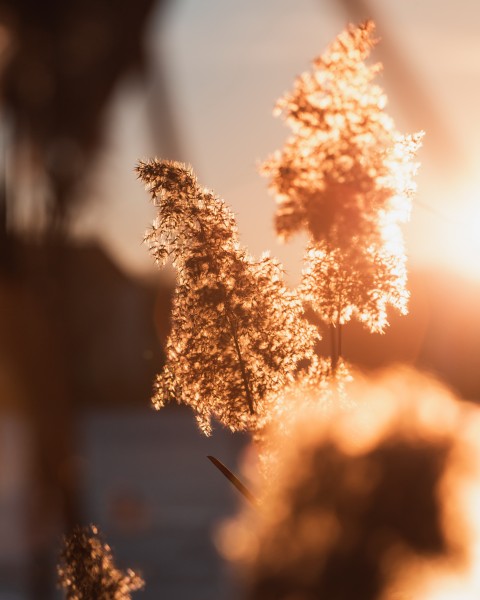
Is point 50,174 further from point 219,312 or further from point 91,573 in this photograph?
point 91,573

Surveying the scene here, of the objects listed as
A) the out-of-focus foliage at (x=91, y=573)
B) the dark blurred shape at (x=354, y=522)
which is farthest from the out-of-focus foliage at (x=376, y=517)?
the out-of-focus foliage at (x=91, y=573)

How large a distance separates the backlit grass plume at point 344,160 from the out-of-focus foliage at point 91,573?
1.38m

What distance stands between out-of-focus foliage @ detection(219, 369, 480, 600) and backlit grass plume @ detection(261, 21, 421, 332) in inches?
32.3

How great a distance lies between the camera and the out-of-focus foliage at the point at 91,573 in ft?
12.7

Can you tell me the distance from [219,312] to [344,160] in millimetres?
842

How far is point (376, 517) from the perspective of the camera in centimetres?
254

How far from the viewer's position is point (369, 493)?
8.40 feet

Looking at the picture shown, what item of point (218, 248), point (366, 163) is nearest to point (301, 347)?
point (218, 248)

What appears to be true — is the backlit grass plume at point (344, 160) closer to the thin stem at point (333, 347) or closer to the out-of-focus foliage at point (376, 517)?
the thin stem at point (333, 347)

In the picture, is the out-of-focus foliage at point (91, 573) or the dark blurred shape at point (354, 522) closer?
the dark blurred shape at point (354, 522)

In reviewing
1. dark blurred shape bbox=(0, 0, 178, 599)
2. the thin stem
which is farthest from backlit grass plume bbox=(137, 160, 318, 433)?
dark blurred shape bbox=(0, 0, 178, 599)

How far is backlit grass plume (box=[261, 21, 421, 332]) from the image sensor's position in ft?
10.8

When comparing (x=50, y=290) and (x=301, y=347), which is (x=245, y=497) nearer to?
(x=301, y=347)

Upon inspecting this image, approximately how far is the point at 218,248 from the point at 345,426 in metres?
1.31
